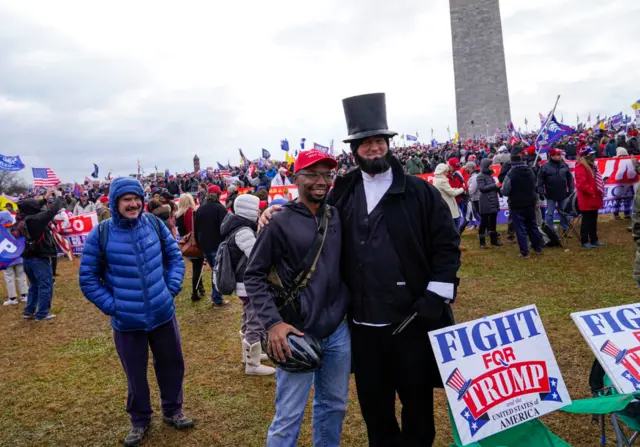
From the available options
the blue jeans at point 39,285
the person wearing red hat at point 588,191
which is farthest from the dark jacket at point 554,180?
the blue jeans at point 39,285

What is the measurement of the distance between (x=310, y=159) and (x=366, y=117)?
41 centimetres

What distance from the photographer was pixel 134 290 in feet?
12.0

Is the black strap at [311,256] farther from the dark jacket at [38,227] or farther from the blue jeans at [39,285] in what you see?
the blue jeans at [39,285]

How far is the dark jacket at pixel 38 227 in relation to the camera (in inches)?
288

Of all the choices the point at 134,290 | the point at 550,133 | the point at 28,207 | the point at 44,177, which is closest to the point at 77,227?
the point at 44,177

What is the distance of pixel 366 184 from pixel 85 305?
782 centimetres

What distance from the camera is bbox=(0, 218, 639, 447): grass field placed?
13.1 ft

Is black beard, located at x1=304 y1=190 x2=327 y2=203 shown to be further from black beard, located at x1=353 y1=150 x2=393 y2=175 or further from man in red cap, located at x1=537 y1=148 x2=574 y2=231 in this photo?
man in red cap, located at x1=537 y1=148 x2=574 y2=231

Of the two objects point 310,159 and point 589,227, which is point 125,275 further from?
point 589,227

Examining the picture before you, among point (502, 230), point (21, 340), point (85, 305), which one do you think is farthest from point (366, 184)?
point (502, 230)

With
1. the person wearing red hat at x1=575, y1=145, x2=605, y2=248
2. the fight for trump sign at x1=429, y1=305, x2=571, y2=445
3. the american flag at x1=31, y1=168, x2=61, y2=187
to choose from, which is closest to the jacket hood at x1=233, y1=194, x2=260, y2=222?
the fight for trump sign at x1=429, y1=305, x2=571, y2=445

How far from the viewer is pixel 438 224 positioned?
2.68 metres

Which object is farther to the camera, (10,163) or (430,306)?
(10,163)

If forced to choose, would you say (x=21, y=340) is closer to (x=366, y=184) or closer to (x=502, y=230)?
(x=366, y=184)
